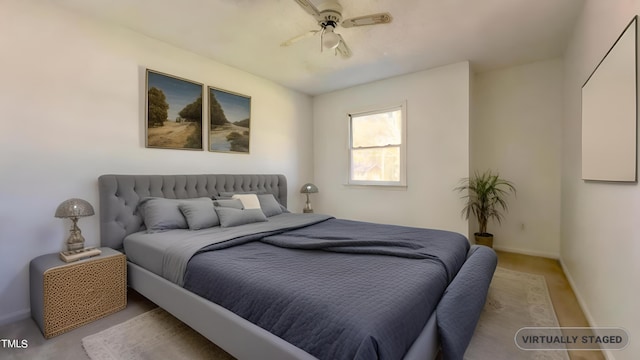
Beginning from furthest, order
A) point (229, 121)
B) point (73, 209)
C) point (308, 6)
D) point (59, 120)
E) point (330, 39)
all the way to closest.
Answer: point (229, 121) → point (59, 120) → point (330, 39) → point (73, 209) → point (308, 6)

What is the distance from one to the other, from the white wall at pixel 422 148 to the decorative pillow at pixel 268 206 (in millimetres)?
1574

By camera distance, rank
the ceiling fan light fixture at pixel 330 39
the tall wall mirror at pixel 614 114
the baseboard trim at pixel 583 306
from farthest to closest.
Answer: the ceiling fan light fixture at pixel 330 39, the baseboard trim at pixel 583 306, the tall wall mirror at pixel 614 114

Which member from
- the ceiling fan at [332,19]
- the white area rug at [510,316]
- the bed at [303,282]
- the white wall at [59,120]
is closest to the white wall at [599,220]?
the white area rug at [510,316]

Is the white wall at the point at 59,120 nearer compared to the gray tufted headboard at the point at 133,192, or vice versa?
the white wall at the point at 59,120

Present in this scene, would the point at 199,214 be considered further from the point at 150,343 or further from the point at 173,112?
the point at 173,112

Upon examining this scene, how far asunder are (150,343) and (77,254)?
102 cm

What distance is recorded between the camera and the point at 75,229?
2.29m

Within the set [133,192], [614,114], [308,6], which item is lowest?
[133,192]

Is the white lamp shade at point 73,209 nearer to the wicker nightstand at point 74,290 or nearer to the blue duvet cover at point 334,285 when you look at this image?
the wicker nightstand at point 74,290

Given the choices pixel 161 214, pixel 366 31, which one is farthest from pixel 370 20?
pixel 161 214

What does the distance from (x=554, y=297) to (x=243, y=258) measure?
296cm

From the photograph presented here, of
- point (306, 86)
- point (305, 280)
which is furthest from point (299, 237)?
point (306, 86)

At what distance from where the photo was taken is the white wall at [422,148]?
372cm

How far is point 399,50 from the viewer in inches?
129
